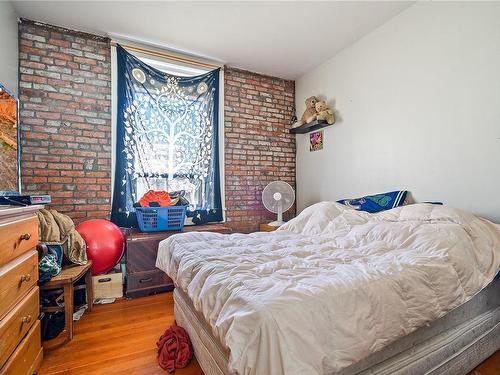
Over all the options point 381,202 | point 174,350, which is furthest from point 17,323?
point 381,202

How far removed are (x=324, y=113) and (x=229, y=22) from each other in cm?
149

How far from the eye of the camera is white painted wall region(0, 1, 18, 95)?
2.13 meters

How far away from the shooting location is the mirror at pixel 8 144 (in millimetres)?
1598

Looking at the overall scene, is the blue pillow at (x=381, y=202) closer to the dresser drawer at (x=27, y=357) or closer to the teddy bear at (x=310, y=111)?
the teddy bear at (x=310, y=111)

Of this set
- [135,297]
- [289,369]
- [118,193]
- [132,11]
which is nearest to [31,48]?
[132,11]

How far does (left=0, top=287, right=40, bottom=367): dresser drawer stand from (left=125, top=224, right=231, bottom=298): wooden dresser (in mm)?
1014

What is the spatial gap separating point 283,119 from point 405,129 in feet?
5.95

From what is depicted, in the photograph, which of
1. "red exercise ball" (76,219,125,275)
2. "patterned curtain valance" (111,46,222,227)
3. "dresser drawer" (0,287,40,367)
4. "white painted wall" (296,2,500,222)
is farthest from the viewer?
"patterned curtain valance" (111,46,222,227)

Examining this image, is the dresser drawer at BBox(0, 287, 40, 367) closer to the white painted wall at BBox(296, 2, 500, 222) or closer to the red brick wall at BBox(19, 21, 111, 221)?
the red brick wall at BBox(19, 21, 111, 221)

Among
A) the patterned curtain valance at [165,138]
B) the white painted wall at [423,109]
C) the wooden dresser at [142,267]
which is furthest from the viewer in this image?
the patterned curtain valance at [165,138]

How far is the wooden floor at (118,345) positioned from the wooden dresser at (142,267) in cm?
18

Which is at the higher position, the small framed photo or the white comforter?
the small framed photo

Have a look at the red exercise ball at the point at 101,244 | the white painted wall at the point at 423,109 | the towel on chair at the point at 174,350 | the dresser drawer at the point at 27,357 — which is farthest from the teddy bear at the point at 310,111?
the dresser drawer at the point at 27,357

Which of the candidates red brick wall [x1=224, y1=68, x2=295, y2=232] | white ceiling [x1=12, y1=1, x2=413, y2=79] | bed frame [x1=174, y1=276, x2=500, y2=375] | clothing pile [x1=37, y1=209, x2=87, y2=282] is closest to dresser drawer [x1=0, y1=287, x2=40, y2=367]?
clothing pile [x1=37, y1=209, x2=87, y2=282]
